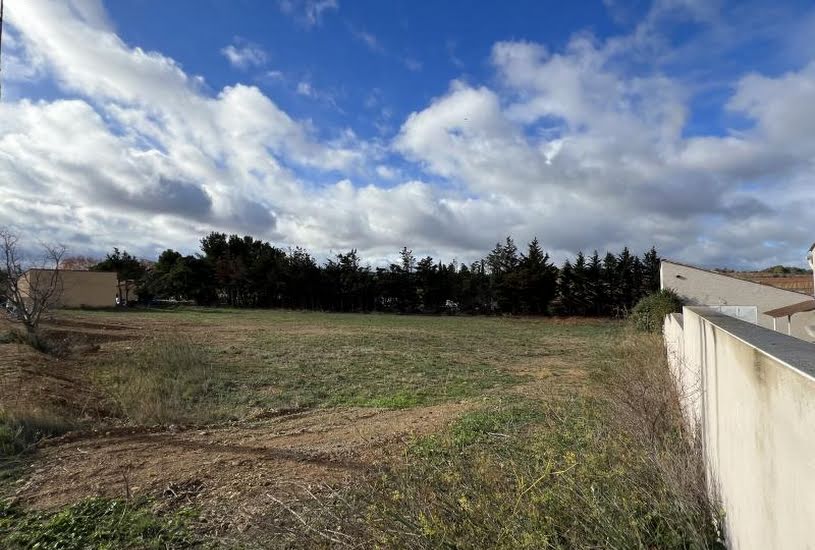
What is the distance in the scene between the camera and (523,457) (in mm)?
3975

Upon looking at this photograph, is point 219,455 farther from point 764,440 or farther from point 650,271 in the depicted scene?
point 650,271

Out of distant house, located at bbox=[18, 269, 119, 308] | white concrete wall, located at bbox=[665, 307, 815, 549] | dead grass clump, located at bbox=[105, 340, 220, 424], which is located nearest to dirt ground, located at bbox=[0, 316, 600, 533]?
dead grass clump, located at bbox=[105, 340, 220, 424]

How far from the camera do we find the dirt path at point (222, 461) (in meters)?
4.53

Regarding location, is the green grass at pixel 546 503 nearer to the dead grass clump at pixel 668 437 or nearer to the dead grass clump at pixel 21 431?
the dead grass clump at pixel 668 437

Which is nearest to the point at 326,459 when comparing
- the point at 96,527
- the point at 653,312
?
the point at 96,527

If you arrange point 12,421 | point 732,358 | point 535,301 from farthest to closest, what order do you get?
point 535,301
point 12,421
point 732,358

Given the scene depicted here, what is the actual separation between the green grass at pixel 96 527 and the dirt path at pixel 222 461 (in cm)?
20

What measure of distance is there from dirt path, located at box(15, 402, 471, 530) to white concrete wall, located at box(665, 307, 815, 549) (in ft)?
8.90

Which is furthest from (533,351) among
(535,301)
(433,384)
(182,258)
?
(182,258)

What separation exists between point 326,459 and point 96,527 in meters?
2.10

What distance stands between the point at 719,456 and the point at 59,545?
14.4 feet

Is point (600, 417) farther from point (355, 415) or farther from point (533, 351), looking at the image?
point (533, 351)

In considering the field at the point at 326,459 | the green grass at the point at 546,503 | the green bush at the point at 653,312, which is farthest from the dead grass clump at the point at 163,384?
the green bush at the point at 653,312

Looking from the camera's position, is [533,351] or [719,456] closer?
[719,456]
